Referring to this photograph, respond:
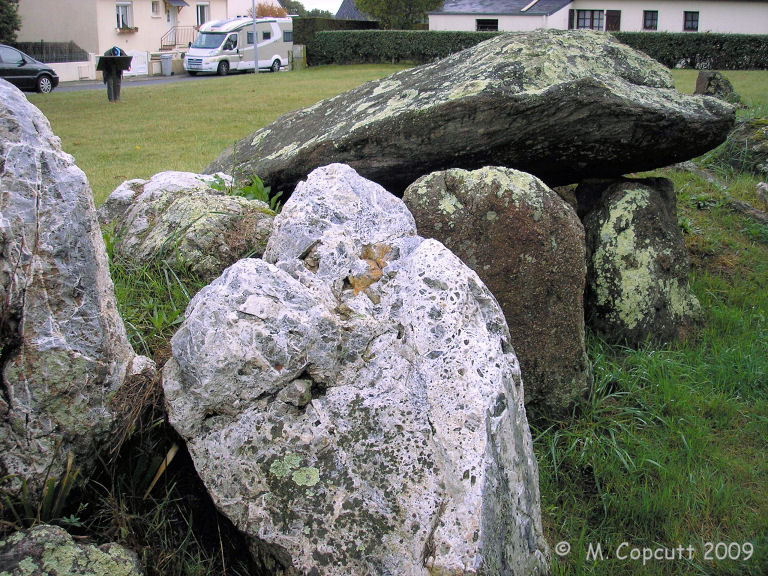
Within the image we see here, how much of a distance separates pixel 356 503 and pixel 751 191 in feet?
20.8

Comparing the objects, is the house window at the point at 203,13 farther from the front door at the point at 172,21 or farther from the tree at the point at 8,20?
the tree at the point at 8,20

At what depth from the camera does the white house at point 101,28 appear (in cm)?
3055

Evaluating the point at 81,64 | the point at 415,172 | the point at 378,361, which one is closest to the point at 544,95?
the point at 415,172

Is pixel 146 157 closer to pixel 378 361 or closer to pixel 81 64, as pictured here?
pixel 378 361

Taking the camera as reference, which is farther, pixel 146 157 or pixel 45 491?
pixel 146 157

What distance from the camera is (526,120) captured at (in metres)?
4.18

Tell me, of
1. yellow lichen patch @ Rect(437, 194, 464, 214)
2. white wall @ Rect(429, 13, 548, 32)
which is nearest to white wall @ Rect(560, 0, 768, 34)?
white wall @ Rect(429, 13, 548, 32)

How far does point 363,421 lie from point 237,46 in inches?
1239

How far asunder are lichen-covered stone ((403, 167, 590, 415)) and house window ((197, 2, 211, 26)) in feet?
132

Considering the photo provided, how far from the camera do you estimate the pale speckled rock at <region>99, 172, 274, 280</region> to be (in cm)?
406

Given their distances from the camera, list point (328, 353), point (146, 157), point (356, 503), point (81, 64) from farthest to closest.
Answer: point (81, 64)
point (146, 157)
point (328, 353)
point (356, 503)

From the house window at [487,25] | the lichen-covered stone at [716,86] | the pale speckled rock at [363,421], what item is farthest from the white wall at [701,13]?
the pale speckled rock at [363,421]

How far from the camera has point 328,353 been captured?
2.47m

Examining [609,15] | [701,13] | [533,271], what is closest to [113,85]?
[533,271]
